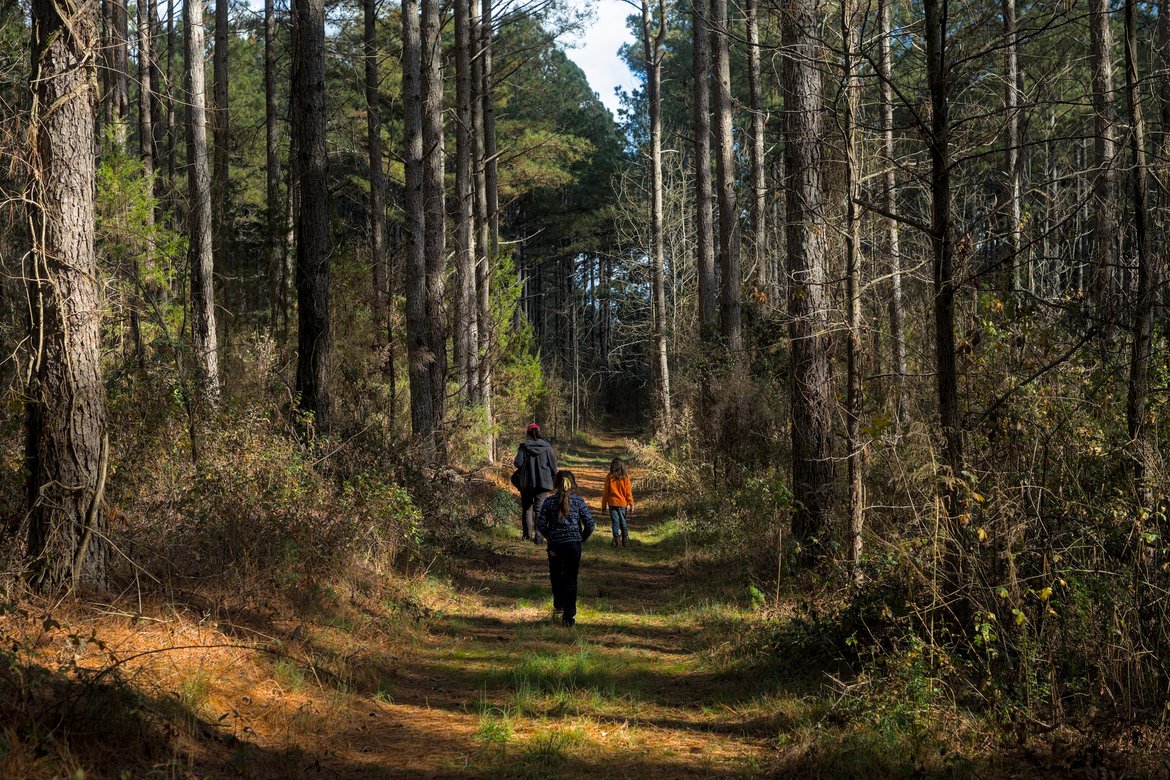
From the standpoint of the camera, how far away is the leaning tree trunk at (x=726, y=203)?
18.0 meters

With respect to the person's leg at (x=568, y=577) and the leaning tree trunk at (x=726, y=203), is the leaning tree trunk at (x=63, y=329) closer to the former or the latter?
the person's leg at (x=568, y=577)

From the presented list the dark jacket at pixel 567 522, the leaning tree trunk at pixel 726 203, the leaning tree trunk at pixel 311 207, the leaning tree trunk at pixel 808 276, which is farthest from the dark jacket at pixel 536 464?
the leaning tree trunk at pixel 726 203

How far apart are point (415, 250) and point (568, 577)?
7.98 metres

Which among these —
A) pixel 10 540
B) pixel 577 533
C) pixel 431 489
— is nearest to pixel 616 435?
pixel 431 489

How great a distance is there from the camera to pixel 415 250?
1545 centimetres

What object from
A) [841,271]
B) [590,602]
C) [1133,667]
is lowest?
[590,602]

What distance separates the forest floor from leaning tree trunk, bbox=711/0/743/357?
371 inches

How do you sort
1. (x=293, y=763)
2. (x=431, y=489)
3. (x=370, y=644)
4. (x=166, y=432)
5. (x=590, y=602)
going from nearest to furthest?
(x=293, y=763) < (x=370, y=644) < (x=166, y=432) < (x=590, y=602) < (x=431, y=489)

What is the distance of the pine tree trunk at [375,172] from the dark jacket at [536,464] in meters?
8.14

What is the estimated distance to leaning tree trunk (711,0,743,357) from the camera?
18.0m

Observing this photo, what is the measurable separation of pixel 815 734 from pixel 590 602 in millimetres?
5485

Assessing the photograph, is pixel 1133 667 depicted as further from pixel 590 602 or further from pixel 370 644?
pixel 590 602

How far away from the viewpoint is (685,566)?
39.7 ft

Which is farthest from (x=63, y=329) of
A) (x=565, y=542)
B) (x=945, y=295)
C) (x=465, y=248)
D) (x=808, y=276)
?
(x=465, y=248)
